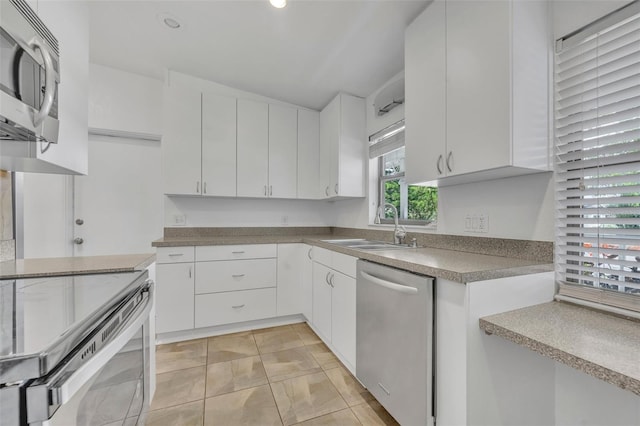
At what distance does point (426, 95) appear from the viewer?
1.62 m

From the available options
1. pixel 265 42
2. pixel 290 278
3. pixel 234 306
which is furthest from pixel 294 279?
pixel 265 42

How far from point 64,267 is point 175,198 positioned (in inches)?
67.3

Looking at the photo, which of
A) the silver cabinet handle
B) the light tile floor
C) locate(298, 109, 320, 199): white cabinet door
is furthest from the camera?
locate(298, 109, 320, 199): white cabinet door

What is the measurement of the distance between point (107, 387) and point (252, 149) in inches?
97.1

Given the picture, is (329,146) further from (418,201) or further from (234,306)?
(234,306)

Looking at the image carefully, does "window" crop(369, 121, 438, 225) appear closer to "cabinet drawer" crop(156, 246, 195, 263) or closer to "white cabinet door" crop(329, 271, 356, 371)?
"white cabinet door" crop(329, 271, 356, 371)

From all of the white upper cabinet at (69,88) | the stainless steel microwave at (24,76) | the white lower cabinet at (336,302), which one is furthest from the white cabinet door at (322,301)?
the stainless steel microwave at (24,76)

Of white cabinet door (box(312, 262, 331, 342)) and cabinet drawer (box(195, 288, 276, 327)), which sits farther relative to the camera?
cabinet drawer (box(195, 288, 276, 327))

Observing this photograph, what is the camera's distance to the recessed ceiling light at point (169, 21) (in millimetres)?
1978

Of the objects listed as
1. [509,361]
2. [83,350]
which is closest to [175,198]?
[83,350]

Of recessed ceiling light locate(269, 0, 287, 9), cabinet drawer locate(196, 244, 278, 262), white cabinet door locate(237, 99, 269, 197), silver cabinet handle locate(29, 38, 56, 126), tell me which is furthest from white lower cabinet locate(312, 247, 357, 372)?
recessed ceiling light locate(269, 0, 287, 9)

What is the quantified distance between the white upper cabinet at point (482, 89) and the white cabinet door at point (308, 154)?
168 cm

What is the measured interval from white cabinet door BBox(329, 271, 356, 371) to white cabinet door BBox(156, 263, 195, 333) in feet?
4.27

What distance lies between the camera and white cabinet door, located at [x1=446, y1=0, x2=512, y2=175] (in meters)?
1.21
